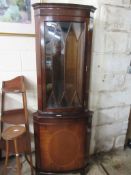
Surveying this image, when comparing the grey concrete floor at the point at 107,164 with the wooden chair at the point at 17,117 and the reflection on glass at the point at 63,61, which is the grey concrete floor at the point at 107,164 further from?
the reflection on glass at the point at 63,61

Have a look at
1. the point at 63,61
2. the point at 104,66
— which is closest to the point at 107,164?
the point at 104,66

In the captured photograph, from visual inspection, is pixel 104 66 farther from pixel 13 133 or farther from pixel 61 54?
pixel 13 133

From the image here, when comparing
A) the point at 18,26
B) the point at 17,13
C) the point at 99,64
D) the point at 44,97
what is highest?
the point at 17,13

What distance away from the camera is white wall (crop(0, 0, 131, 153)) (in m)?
1.72

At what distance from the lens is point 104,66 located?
187cm

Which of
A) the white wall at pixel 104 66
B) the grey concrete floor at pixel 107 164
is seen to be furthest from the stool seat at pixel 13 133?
the grey concrete floor at pixel 107 164

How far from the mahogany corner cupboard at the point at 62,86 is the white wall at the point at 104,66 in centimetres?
32

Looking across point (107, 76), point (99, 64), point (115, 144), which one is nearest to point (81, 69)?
point (99, 64)

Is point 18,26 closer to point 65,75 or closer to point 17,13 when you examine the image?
point 17,13

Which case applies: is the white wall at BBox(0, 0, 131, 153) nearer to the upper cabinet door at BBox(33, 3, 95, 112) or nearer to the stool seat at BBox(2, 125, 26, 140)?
the upper cabinet door at BBox(33, 3, 95, 112)

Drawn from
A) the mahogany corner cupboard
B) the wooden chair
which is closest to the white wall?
the wooden chair

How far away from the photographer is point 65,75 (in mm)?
1548

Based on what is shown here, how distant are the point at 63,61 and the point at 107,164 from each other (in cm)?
131

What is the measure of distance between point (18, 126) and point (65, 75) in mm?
608
